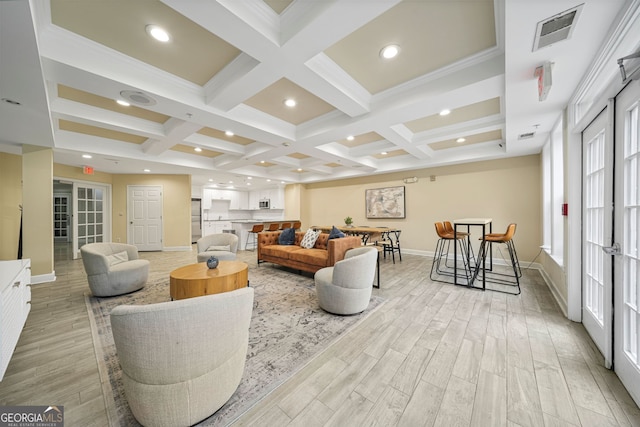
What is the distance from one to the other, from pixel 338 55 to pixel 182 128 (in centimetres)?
273

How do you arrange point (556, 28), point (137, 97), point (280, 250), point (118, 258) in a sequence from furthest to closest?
point (280, 250) < point (118, 258) < point (137, 97) < point (556, 28)

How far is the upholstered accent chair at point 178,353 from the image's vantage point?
107cm

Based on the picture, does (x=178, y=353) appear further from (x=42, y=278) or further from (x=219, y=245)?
(x=42, y=278)

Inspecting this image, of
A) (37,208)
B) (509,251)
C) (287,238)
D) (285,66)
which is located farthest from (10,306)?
(509,251)

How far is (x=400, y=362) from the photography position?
1.78m

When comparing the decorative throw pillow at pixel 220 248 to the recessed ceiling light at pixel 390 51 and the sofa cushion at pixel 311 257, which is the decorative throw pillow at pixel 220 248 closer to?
the sofa cushion at pixel 311 257

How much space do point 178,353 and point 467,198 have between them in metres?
6.23

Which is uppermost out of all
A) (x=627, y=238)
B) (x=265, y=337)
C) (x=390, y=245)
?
(x=627, y=238)

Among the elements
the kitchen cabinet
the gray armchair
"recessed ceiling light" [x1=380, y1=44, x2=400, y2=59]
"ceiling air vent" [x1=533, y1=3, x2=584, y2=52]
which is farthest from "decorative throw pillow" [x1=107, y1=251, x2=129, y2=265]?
"ceiling air vent" [x1=533, y1=3, x2=584, y2=52]

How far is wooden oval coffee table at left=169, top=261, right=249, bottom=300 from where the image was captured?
240 centimetres

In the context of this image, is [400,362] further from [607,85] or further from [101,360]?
[607,85]

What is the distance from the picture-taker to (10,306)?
1.72 meters

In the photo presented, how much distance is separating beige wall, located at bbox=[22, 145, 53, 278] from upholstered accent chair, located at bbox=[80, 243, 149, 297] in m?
1.62

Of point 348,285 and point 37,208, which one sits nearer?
point 348,285
